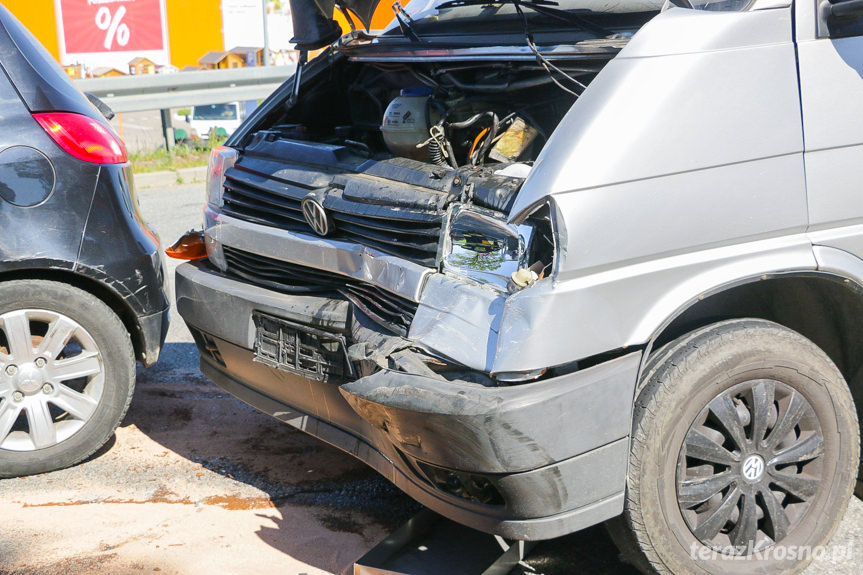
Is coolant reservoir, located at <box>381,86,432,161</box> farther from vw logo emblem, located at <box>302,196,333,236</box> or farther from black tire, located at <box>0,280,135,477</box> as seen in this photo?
black tire, located at <box>0,280,135,477</box>

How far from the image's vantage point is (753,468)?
8.80 ft

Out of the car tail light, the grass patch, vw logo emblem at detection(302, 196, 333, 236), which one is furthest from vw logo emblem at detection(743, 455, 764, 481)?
the grass patch

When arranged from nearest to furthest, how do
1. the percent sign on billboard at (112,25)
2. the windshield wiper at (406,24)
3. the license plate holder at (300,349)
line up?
the license plate holder at (300,349) < the windshield wiper at (406,24) < the percent sign on billboard at (112,25)

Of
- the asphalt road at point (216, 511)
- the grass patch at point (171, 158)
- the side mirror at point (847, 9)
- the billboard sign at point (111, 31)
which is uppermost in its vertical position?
the billboard sign at point (111, 31)

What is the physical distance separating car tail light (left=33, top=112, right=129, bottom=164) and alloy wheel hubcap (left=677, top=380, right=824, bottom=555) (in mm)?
2575

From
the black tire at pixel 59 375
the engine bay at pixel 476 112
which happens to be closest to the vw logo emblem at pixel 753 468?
the engine bay at pixel 476 112

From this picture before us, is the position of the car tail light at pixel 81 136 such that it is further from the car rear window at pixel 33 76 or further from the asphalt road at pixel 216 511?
the asphalt road at pixel 216 511

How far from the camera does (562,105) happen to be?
Answer: 328cm

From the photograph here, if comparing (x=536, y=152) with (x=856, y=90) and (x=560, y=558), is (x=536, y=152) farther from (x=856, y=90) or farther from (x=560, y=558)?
(x=560, y=558)

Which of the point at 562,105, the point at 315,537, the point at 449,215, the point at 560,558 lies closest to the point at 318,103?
the point at 562,105

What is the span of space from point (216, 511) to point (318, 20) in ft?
6.76

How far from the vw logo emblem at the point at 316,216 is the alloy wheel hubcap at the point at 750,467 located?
1.35m

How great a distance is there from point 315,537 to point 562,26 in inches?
79.9

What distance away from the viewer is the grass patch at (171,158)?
35.0 feet
